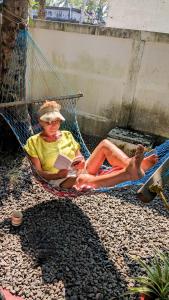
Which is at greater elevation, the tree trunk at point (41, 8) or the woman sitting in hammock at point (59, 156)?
the tree trunk at point (41, 8)

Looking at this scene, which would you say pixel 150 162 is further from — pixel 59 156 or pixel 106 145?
pixel 59 156

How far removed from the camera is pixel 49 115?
2.62 metres

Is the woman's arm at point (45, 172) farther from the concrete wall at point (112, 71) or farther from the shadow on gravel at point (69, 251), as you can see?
the concrete wall at point (112, 71)

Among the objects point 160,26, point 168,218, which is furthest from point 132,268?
point 160,26

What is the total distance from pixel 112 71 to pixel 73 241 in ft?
9.04

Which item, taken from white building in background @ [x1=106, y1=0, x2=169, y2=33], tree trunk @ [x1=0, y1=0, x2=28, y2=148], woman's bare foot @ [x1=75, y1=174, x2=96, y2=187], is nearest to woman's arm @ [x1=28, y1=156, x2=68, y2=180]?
woman's bare foot @ [x1=75, y1=174, x2=96, y2=187]

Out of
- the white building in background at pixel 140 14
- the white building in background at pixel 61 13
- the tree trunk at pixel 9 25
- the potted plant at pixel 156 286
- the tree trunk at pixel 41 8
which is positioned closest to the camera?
the potted plant at pixel 156 286

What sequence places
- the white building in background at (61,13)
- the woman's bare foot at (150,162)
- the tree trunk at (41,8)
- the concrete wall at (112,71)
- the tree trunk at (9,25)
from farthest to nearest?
1. the white building in background at (61,13)
2. the tree trunk at (41,8)
3. the concrete wall at (112,71)
4. the tree trunk at (9,25)
5. the woman's bare foot at (150,162)

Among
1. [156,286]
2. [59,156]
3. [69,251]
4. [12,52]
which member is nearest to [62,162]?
[59,156]

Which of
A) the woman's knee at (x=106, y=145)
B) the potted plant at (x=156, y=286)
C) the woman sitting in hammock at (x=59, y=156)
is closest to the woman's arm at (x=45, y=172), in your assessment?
the woman sitting in hammock at (x=59, y=156)

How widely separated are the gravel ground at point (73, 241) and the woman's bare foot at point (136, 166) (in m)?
0.66

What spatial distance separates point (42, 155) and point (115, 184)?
74 cm

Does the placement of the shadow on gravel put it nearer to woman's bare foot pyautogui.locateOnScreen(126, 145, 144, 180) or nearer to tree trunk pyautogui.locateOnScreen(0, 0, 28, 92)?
woman's bare foot pyautogui.locateOnScreen(126, 145, 144, 180)

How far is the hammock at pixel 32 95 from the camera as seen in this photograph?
2.81 m
